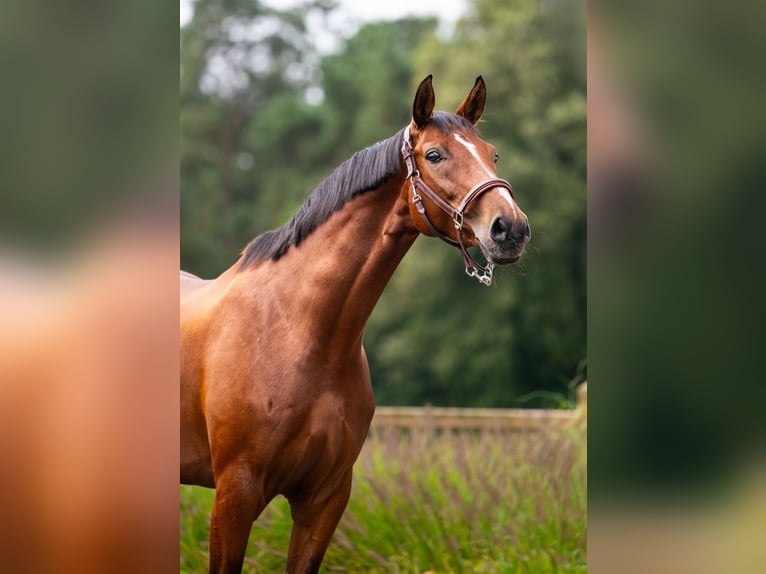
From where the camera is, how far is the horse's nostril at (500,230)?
2.44 m

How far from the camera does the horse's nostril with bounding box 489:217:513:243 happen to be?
8.01ft

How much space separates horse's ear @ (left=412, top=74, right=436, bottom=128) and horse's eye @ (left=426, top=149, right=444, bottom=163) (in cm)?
13

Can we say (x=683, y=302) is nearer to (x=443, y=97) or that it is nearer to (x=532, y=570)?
(x=532, y=570)

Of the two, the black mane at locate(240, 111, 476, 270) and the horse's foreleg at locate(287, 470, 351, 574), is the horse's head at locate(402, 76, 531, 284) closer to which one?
the black mane at locate(240, 111, 476, 270)

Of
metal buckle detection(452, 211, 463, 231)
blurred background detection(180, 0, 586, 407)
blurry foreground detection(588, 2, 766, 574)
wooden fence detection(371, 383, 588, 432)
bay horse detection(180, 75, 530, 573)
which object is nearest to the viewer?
blurry foreground detection(588, 2, 766, 574)

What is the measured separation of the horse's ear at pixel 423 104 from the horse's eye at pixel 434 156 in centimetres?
13

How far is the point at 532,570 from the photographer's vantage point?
4.20m

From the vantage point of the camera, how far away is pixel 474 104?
2.89m

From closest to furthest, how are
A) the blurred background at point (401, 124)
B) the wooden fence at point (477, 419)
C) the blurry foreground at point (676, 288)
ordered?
the blurry foreground at point (676, 288)
the wooden fence at point (477, 419)
the blurred background at point (401, 124)

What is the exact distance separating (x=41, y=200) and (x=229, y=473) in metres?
2.00

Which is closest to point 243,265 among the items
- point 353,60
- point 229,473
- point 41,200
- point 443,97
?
point 229,473

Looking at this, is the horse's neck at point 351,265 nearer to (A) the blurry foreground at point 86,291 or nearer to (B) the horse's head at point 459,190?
(B) the horse's head at point 459,190

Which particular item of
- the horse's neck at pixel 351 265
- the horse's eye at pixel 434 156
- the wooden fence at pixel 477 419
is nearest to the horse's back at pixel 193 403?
the horse's neck at pixel 351 265

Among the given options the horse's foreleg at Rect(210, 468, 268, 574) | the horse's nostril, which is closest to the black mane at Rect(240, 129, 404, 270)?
the horse's nostril
